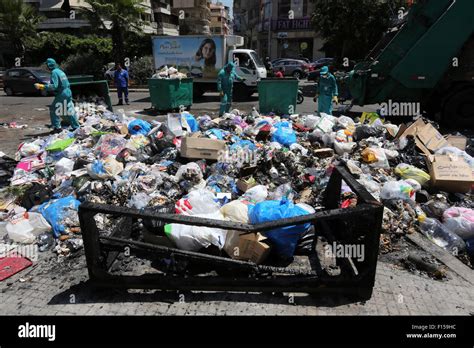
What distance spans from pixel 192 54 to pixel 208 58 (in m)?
0.69

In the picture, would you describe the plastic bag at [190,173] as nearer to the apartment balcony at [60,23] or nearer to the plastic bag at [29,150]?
the plastic bag at [29,150]

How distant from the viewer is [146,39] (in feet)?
74.9

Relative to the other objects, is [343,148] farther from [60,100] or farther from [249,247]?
[60,100]

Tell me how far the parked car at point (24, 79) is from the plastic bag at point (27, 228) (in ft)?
46.5

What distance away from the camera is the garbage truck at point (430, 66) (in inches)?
286

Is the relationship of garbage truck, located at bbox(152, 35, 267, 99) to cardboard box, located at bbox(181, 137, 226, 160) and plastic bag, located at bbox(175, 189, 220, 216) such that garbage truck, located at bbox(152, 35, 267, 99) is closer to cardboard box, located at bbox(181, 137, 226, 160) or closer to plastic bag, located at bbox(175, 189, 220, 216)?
cardboard box, located at bbox(181, 137, 226, 160)

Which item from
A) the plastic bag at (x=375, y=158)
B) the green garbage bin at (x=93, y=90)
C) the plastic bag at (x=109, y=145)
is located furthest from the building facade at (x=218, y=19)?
the plastic bag at (x=375, y=158)

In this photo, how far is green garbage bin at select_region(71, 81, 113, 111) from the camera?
944cm

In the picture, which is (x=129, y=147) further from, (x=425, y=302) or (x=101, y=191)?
(x=425, y=302)

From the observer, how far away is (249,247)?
2.82 metres

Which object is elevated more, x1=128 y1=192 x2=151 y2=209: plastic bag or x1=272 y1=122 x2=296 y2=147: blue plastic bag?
x1=272 y1=122 x2=296 y2=147: blue plastic bag

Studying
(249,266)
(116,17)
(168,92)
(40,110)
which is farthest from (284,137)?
(116,17)

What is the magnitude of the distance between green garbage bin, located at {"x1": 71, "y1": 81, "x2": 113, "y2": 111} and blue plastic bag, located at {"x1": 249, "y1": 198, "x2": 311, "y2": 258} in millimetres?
8135

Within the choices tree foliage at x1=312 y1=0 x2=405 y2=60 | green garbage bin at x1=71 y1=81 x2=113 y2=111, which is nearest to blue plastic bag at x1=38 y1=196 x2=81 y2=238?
green garbage bin at x1=71 y1=81 x2=113 y2=111
